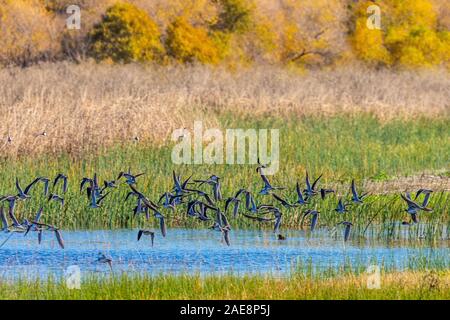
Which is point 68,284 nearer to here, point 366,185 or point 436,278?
point 436,278

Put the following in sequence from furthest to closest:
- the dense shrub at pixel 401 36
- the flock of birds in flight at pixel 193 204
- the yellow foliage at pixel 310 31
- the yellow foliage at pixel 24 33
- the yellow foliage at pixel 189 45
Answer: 1. the yellow foliage at pixel 310 31
2. the dense shrub at pixel 401 36
3. the yellow foliage at pixel 24 33
4. the yellow foliage at pixel 189 45
5. the flock of birds in flight at pixel 193 204

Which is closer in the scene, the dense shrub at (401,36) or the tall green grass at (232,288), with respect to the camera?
the tall green grass at (232,288)

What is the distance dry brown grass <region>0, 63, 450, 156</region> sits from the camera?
61.1 feet

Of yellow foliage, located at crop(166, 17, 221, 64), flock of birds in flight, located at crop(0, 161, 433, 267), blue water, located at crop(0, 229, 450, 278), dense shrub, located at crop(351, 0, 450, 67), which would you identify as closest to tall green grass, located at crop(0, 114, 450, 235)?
flock of birds in flight, located at crop(0, 161, 433, 267)

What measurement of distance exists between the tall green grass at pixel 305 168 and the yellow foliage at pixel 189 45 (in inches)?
660

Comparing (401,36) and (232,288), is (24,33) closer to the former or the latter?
(401,36)

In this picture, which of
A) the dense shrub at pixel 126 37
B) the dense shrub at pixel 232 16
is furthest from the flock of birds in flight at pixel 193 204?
the dense shrub at pixel 232 16

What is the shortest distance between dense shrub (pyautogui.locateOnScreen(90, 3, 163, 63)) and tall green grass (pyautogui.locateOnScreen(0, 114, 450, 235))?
15832mm

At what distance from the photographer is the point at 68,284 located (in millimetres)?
10805

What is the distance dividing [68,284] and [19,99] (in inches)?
→ 403

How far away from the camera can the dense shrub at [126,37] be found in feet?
129

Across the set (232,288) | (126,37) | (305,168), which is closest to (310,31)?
(126,37)

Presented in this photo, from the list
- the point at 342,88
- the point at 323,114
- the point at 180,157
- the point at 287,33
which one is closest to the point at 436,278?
the point at 180,157

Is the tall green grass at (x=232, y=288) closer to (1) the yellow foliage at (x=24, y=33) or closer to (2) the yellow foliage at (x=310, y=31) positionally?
(1) the yellow foliage at (x=24, y=33)
